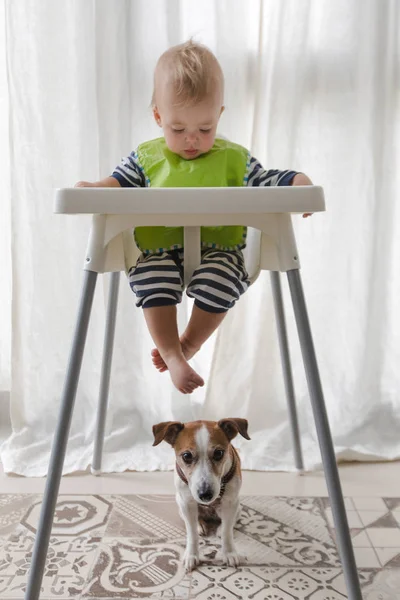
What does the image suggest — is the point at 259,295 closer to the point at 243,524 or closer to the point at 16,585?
the point at 243,524

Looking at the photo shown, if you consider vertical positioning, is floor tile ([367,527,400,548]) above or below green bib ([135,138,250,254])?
below

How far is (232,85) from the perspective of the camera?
4.23 feet

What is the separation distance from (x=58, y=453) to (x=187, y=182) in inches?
17.9

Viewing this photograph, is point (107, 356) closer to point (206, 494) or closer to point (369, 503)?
point (206, 494)

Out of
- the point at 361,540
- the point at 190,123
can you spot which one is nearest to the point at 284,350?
the point at 361,540

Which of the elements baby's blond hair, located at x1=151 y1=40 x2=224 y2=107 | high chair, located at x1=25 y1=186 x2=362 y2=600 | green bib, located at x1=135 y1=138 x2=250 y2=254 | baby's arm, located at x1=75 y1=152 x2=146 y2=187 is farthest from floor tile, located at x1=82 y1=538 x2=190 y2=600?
baby's blond hair, located at x1=151 y1=40 x2=224 y2=107

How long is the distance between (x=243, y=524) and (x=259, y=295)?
0.49m

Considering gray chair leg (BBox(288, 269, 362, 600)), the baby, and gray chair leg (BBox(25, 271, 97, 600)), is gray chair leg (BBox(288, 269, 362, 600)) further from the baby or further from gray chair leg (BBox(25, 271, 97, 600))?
gray chair leg (BBox(25, 271, 97, 600))

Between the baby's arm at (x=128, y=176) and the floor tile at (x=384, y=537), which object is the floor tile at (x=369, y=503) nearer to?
the floor tile at (x=384, y=537)

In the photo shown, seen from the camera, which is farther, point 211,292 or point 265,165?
point 265,165

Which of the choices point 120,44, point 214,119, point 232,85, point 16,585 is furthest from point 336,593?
point 120,44

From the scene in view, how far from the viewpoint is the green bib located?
102 centimetres

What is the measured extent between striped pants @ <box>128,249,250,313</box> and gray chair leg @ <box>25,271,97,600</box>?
0.41 ft

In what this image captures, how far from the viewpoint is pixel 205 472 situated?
934 mm
